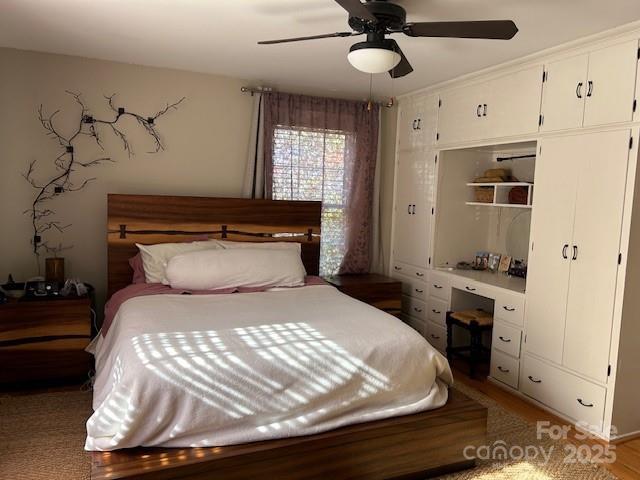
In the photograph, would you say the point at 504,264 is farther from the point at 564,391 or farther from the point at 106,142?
the point at 106,142

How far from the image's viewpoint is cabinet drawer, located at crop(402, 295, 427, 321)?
4.52 m

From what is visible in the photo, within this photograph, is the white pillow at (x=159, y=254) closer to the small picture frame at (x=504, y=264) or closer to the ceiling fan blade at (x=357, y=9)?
the ceiling fan blade at (x=357, y=9)

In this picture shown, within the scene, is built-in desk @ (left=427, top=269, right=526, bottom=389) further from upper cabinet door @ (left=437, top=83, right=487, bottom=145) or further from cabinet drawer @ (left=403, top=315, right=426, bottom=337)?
upper cabinet door @ (left=437, top=83, right=487, bottom=145)

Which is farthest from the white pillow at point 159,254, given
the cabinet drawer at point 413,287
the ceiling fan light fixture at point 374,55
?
the ceiling fan light fixture at point 374,55

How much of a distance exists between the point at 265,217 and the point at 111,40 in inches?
68.3

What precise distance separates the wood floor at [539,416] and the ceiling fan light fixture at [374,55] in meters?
2.37

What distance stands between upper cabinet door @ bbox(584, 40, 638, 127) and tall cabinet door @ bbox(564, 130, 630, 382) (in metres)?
0.10

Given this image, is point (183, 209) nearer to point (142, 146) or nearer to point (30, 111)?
point (142, 146)

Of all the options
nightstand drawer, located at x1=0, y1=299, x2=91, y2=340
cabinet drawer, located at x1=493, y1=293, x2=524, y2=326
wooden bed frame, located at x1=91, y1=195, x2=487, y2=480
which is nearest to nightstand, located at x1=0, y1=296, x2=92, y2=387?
nightstand drawer, located at x1=0, y1=299, x2=91, y2=340

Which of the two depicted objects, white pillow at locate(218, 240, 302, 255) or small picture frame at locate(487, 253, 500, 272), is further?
small picture frame at locate(487, 253, 500, 272)

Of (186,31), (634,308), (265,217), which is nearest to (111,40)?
(186,31)

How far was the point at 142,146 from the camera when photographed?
402cm

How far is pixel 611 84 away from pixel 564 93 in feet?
1.06

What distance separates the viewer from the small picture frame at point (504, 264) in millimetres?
4250
